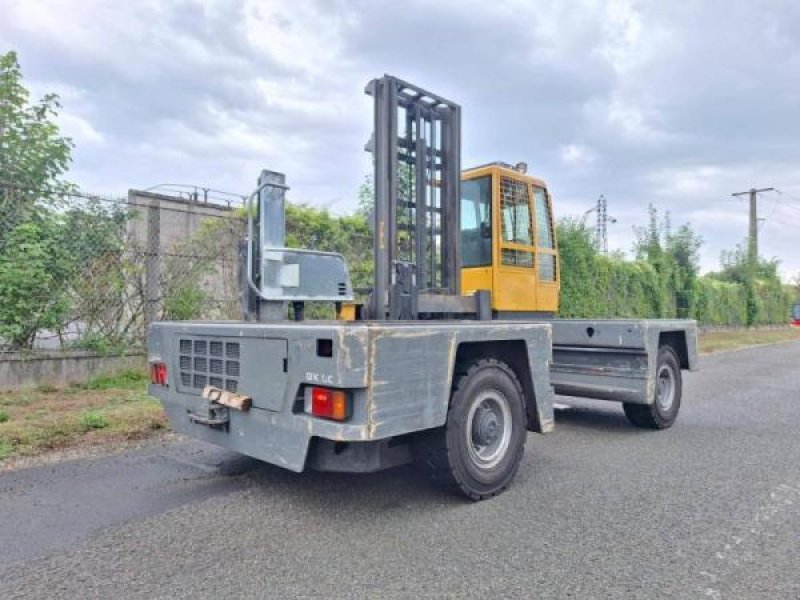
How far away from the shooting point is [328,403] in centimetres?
344

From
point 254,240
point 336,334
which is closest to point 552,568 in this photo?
point 336,334

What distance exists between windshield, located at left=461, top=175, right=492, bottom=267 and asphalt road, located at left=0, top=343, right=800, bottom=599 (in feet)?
6.25

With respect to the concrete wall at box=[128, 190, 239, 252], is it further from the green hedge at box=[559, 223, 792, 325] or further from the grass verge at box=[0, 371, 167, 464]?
the green hedge at box=[559, 223, 792, 325]

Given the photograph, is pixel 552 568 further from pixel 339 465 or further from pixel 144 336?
pixel 144 336

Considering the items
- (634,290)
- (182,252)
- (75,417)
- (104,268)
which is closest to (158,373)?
(75,417)

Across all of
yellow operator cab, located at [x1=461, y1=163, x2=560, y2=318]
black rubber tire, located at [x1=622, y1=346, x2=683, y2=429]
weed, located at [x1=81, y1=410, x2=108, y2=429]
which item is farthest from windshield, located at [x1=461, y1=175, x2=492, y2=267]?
weed, located at [x1=81, y1=410, x2=108, y2=429]

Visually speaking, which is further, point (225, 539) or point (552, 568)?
point (225, 539)

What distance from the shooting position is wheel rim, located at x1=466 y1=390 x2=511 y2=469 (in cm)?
421

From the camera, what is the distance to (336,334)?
3.34 m

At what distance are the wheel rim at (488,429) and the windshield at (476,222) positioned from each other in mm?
1734

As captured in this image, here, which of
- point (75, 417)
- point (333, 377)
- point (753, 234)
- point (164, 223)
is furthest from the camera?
point (753, 234)

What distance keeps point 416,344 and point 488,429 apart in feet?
3.62

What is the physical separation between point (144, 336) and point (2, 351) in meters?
1.76

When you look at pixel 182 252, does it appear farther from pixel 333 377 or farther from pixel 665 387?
pixel 665 387
